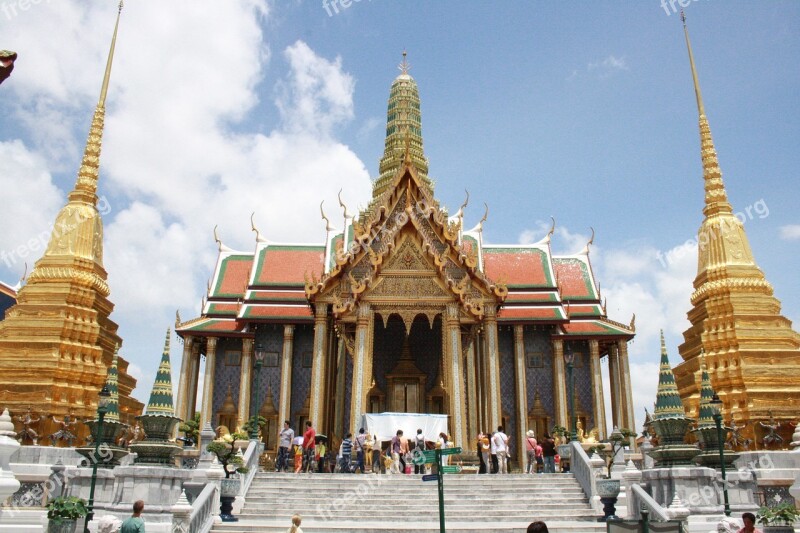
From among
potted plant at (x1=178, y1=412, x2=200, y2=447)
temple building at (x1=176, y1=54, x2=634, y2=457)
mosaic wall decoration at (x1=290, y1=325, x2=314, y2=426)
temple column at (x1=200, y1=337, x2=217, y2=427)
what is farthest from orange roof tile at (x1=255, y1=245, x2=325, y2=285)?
potted plant at (x1=178, y1=412, x2=200, y2=447)

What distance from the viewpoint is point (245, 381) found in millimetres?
22203

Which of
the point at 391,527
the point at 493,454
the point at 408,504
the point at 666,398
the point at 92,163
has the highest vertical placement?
the point at 92,163

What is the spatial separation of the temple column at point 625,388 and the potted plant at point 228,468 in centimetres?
1414

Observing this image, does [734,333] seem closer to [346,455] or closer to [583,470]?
[583,470]

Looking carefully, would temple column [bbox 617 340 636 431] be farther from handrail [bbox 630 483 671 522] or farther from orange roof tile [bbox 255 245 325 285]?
handrail [bbox 630 483 671 522]

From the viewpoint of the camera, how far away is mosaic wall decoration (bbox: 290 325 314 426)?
22312mm

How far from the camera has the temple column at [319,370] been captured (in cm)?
1761

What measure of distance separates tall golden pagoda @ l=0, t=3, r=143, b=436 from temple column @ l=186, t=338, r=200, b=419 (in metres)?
1.79

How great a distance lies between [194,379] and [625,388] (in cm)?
1417

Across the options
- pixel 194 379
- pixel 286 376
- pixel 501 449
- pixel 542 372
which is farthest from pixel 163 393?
pixel 542 372

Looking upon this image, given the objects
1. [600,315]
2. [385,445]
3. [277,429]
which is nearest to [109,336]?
[277,429]

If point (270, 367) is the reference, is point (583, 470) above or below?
below

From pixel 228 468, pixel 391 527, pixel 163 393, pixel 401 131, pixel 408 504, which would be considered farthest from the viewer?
pixel 401 131

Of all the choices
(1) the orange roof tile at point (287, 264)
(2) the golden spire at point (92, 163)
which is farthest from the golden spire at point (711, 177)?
(2) the golden spire at point (92, 163)
